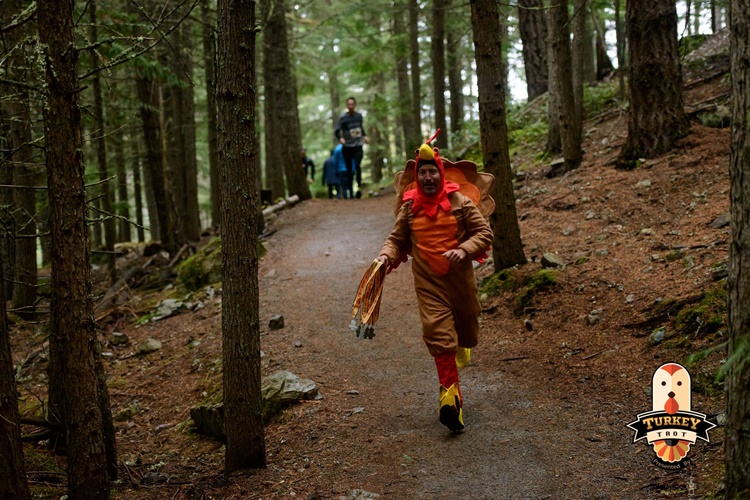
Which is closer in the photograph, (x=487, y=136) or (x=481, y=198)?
(x=481, y=198)

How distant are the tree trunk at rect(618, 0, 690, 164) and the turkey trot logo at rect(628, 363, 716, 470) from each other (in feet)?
21.9

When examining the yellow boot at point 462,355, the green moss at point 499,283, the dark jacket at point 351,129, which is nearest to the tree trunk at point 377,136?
the dark jacket at point 351,129

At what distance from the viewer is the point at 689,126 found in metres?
10.3

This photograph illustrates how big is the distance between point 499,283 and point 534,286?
2.52 feet

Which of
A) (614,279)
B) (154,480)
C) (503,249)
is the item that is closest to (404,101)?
(503,249)

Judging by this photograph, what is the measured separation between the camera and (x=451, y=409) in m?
5.45

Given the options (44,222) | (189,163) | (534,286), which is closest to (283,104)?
(189,163)

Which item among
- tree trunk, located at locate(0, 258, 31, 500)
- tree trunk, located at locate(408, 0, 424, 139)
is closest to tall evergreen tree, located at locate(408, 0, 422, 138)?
tree trunk, located at locate(408, 0, 424, 139)

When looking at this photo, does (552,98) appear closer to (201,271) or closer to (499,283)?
(499,283)

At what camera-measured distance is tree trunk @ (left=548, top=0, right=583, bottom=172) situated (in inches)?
450

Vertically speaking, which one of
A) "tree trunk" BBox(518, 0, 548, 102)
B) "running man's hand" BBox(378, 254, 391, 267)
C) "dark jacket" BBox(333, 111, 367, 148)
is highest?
"tree trunk" BBox(518, 0, 548, 102)

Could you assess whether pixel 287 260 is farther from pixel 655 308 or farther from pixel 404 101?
pixel 404 101

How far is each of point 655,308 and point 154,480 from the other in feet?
17.1

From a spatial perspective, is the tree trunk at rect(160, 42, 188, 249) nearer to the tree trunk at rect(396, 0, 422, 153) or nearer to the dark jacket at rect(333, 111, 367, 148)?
the dark jacket at rect(333, 111, 367, 148)
